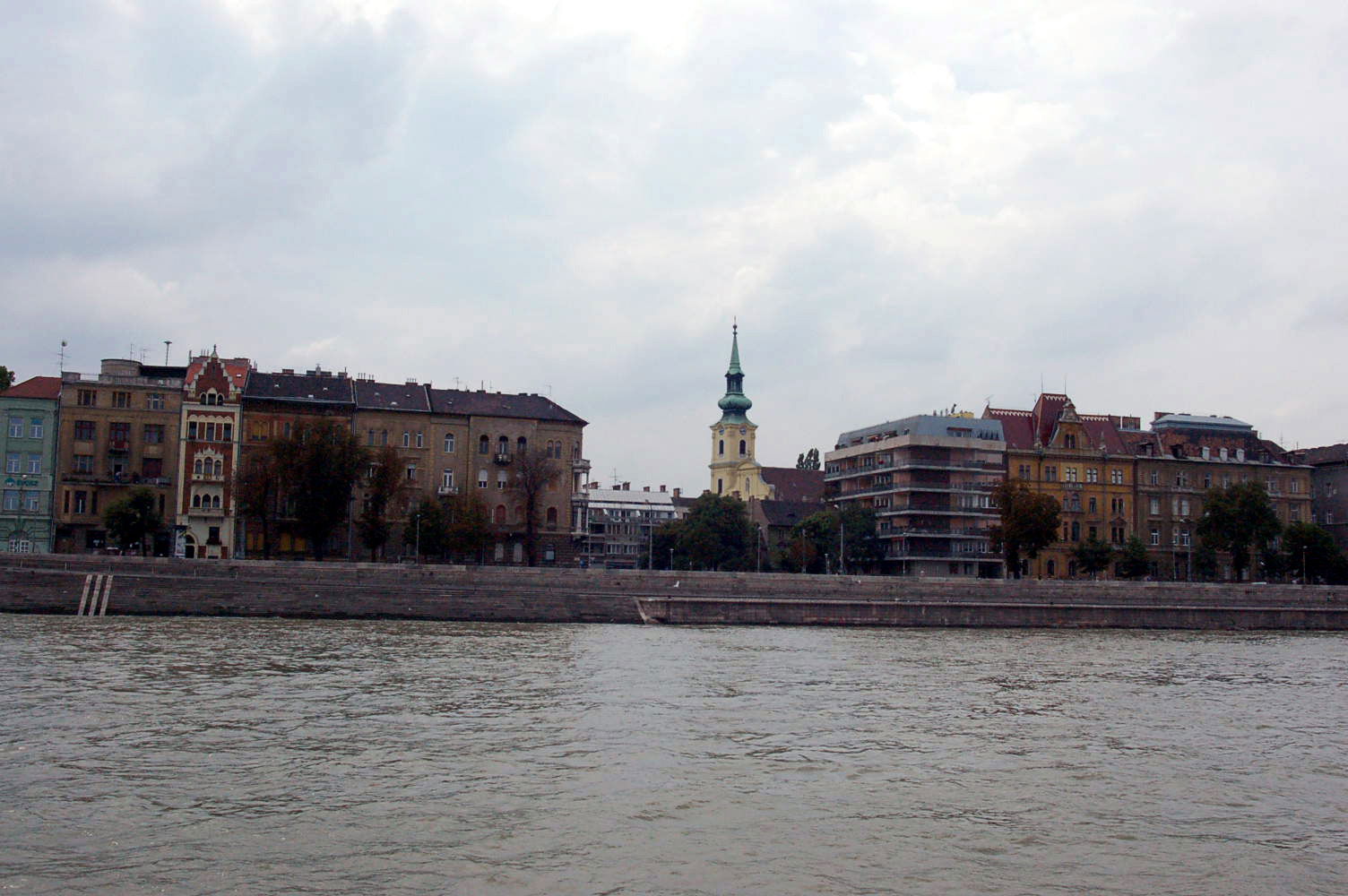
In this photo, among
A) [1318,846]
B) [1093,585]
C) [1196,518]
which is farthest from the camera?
[1196,518]

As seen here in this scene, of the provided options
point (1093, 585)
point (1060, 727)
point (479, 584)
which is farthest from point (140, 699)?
point (1093, 585)

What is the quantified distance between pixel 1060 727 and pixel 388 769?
54.9 ft

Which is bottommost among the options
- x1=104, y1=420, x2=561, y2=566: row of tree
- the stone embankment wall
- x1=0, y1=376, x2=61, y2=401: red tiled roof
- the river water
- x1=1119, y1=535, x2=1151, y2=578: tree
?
the river water

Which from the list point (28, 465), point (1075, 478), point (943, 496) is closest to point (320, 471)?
point (28, 465)

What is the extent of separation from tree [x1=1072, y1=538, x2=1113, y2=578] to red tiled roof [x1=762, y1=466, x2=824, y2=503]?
54787 mm

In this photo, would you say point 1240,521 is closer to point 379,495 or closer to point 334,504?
point 379,495

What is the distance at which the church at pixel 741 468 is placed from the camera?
164750 millimetres

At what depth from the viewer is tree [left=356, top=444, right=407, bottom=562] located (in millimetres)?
92688

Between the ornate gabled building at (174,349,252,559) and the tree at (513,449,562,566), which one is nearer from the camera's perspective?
the ornate gabled building at (174,349,252,559)

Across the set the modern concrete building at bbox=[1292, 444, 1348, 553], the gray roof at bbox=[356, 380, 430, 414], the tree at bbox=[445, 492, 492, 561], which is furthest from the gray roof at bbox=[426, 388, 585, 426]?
the modern concrete building at bbox=[1292, 444, 1348, 553]

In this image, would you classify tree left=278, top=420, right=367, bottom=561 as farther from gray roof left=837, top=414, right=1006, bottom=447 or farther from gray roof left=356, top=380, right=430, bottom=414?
gray roof left=837, top=414, right=1006, bottom=447

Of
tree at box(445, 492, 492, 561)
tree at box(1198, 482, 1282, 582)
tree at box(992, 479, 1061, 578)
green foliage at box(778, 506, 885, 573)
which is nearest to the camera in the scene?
tree at box(445, 492, 492, 561)

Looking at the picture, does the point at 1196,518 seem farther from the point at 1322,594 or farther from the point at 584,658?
the point at 584,658

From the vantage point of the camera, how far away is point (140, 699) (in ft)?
103
